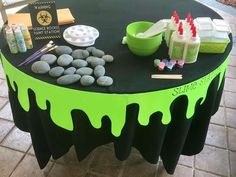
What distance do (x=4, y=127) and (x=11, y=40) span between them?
92 centimetres

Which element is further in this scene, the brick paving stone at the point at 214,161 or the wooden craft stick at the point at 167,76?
the brick paving stone at the point at 214,161

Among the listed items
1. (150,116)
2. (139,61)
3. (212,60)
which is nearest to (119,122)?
(150,116)

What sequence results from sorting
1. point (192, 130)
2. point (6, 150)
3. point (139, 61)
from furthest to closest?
point (6, 150) < point (192, 130) < point (139, 61)

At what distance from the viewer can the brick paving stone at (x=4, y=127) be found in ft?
5.60

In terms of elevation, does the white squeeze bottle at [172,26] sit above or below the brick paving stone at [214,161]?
above

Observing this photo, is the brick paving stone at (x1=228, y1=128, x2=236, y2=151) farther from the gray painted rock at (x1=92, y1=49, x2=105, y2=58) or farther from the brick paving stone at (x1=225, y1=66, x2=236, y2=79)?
the gray painted rock at (x1=92, y1=49, x2=105, y2=58)

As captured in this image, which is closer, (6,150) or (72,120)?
(72,120)

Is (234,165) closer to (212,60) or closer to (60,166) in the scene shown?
(212,60)

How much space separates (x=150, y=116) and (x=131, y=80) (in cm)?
16

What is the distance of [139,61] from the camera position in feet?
3.44

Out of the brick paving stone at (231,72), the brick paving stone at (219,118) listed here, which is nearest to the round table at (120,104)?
the brick paving stone at (219,118)

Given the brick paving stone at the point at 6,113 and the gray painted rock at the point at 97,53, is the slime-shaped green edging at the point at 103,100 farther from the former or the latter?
the brick paving stone at the point at 6,113

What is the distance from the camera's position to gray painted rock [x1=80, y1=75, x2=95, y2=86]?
0.92 metres

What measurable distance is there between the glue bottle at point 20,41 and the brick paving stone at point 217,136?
1.24m
